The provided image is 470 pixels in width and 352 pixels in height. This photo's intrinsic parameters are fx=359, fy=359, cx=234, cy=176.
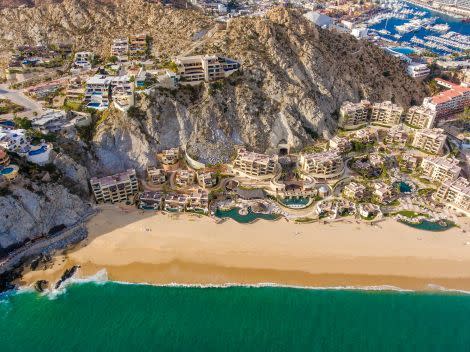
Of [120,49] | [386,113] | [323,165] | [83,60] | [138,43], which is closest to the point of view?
[323,165]

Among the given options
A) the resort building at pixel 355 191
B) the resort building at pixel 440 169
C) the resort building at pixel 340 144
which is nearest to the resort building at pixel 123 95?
the resort building at pixel 340 144

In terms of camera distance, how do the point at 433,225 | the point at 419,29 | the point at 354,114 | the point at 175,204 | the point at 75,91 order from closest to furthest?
the point at 433,225, the point at 175,204, the point at 75,91, the point at 354,114, the point at 419,29

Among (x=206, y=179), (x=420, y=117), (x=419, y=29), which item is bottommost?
(x=206, y=179)

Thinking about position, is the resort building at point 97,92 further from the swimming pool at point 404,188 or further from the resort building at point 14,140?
the swimming pool at point 404,188

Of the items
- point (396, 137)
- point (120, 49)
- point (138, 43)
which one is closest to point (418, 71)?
point (396, 137)

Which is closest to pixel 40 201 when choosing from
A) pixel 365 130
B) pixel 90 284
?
pixel 90 284

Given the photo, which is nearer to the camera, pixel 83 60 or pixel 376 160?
pixel 376 160

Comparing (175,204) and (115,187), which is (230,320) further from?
(115,187)
